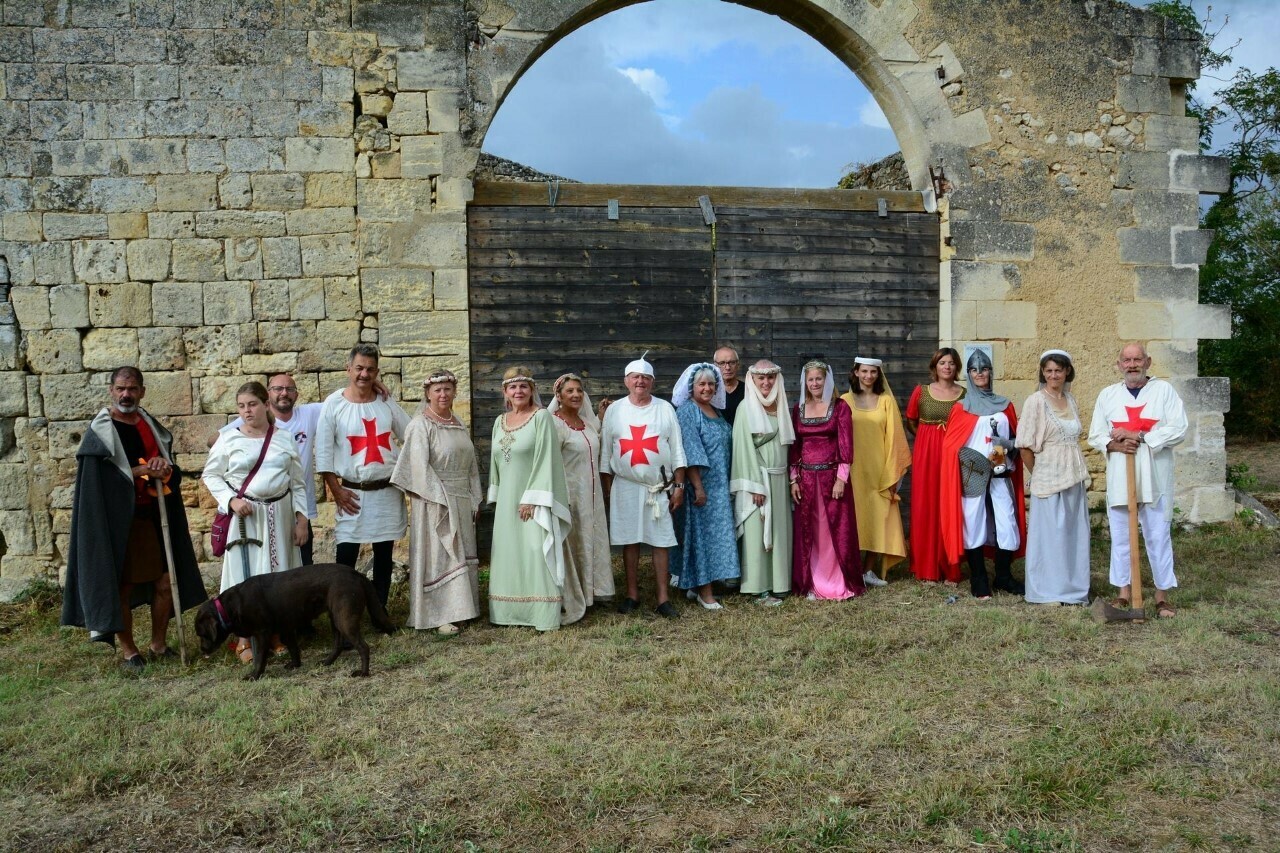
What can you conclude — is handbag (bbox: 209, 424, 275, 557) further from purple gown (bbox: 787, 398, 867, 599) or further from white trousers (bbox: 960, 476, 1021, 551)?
white trousers (bbox: 960, 476, 1021, 551)

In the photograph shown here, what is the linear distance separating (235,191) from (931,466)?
15.8 ft

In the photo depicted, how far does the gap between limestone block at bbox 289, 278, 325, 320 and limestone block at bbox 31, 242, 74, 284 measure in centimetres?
138

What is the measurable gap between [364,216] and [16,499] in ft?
9.43

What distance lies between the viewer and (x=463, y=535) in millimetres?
5391

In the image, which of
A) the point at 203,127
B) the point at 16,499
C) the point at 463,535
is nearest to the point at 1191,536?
the point at 463,535

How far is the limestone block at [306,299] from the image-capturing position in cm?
638

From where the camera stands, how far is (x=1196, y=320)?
7.41m

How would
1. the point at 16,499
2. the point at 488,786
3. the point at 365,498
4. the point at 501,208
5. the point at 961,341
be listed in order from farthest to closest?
the point at 961,341 < the point at 501,208 < the point at 16,499 < the point at 365,498 < the point at 488,786

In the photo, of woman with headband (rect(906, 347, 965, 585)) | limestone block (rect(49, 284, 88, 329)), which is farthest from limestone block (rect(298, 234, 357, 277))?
woman with headband (rect(906, 347, 965, 585))

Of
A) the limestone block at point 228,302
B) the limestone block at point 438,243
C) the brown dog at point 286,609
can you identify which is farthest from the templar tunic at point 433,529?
the limestone block at point 228,302

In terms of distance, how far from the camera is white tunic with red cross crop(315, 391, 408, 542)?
17.3 ft

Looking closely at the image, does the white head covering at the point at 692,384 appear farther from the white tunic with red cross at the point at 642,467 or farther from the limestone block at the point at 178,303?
the limestone block at the point at 178,303

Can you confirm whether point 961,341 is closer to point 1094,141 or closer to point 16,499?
point 1094,141

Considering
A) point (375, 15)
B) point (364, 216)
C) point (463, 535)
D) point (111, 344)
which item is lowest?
point (463, 535)
